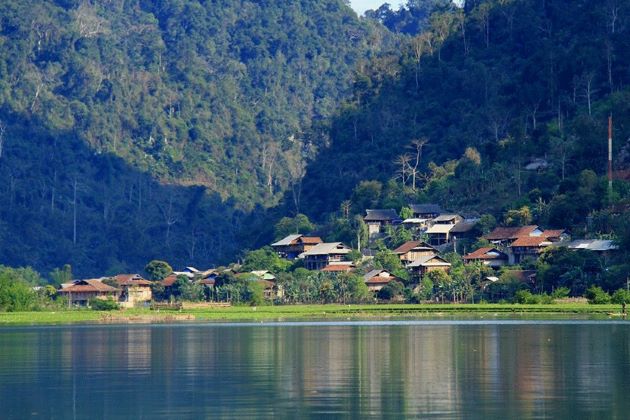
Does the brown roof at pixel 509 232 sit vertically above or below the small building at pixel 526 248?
above

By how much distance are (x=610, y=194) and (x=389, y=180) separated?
41280mm

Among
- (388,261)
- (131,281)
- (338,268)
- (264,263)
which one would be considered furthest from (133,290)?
(388,261)

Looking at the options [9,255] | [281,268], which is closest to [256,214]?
[9,255]

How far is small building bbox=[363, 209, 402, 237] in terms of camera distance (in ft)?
434

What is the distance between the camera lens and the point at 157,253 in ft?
616

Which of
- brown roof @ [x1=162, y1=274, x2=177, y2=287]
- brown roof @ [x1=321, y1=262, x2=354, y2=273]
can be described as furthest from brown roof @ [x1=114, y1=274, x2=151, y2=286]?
brown roof @ [x1=321, y1=262, x2=354, y2=273]

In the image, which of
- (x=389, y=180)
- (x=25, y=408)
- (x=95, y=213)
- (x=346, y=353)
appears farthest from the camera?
(x=95, y=213)

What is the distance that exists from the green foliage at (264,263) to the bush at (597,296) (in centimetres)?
4361

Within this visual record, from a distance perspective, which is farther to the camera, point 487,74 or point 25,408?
point 487,74

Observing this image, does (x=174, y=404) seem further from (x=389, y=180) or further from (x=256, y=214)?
(x=256, y=214)

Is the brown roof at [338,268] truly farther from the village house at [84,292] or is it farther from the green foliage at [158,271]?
the green foliage at [158,271]

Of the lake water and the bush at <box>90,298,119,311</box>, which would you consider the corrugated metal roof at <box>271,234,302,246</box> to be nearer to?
the bush at <box>90,298,119,311</box>

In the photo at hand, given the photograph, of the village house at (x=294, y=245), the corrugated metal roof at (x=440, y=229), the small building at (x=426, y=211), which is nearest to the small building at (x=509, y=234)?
the corrugated metal roof at (x=440, y=229)

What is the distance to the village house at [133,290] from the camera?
13175 cm
